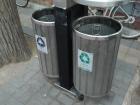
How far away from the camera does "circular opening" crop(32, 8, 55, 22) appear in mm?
2150

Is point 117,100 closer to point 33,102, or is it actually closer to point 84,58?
point 84,58

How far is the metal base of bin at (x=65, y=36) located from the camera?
5.90ft

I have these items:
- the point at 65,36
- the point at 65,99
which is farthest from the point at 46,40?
the point at 65,99

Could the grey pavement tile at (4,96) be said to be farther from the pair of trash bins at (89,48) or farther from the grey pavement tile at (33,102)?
the pair of trash bins at (89,48)

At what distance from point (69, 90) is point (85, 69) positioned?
557 millimetres

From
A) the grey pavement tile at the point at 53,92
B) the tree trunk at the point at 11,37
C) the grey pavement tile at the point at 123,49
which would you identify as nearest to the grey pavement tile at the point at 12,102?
the grey pavement tile at the point at 53,92

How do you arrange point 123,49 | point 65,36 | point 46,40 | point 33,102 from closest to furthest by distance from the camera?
point 65,36 < point 46,40 < point 33,102 < point 123,49

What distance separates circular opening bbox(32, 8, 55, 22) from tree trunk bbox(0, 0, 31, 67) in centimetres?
48

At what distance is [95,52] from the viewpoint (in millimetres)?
1689

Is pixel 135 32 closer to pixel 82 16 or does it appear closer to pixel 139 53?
pixel 139 53

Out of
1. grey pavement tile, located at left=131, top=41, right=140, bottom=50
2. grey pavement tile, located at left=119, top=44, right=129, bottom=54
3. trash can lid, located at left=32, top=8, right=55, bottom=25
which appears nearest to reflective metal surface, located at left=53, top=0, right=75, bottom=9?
trash can lid, located at left=32, top=8, right=55, bottom=25

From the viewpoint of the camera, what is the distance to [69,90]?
2.30 meters

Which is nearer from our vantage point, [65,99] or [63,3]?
[63,3]

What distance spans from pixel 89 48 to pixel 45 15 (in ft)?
2.67
